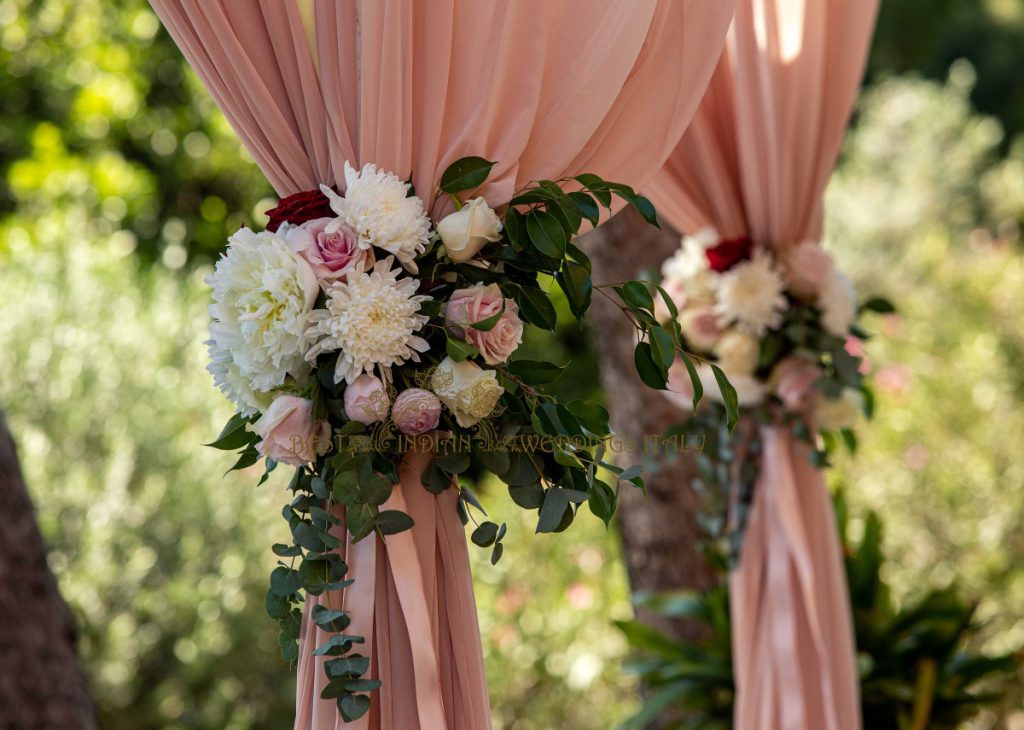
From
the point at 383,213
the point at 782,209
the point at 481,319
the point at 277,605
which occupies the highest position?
the point at 782,209

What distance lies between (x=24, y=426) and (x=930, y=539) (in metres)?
3.37

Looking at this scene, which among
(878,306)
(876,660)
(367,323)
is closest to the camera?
(367,323)

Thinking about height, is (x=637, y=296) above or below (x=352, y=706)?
above

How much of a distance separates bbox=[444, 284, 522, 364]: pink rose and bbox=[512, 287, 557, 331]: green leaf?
0.13 ft

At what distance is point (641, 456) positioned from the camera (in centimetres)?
277

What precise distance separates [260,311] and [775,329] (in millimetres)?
1131

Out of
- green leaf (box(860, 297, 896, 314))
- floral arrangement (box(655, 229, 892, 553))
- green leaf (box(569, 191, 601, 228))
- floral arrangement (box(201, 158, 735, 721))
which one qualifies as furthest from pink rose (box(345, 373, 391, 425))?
green leaf (box(860, 297, 896, 314))

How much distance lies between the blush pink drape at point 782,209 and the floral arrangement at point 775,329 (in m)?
0.06

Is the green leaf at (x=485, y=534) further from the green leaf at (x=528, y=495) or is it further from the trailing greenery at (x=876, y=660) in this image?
the trailing greenery at (x=876, y=660)

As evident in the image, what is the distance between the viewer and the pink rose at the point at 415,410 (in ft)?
3.62

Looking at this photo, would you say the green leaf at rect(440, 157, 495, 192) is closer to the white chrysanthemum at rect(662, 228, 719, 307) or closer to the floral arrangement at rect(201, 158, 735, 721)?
the floral arrangement at rect(201, 158, 735, 721)

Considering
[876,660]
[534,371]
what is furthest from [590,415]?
[876,660]

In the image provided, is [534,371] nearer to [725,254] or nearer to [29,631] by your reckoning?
[725,254]

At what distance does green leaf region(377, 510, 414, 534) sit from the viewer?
1140 mm
